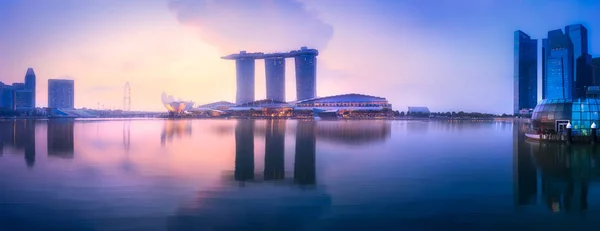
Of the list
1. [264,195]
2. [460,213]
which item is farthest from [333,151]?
[460,213]

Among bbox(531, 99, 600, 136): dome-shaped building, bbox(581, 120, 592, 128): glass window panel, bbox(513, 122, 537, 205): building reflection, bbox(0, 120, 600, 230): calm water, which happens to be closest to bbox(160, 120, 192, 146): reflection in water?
bbox(0, 120, 600, 230): calm water

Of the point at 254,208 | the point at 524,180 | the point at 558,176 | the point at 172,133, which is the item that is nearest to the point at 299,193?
the point at 254,208

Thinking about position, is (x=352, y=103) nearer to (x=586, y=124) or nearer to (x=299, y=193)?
(x=586, y=124)

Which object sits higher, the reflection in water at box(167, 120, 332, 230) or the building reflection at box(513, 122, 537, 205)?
the building reflection at box(513, 122, 537, 205)

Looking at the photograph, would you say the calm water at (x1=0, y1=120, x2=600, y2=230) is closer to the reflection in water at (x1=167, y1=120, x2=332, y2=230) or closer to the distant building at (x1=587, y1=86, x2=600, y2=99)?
the reflection in water at (x1=167, y1=120, x2=332, y2=230)

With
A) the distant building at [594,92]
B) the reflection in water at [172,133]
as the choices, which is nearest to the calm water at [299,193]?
the reflection in water at [172,133]

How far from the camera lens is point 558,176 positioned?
613 inches

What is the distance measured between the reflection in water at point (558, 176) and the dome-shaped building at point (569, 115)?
7964mm

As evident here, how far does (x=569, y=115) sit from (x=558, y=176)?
Answer: 20795 mm

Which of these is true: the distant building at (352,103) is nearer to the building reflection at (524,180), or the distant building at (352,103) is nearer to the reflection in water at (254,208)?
the building reflection at (524,180)

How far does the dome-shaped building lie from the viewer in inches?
1250

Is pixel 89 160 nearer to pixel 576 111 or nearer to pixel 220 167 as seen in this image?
pixel 220 167

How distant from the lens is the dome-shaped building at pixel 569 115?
3175 cm

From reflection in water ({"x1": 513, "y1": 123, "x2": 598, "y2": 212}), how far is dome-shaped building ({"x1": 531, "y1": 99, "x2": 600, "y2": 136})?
7.96m
